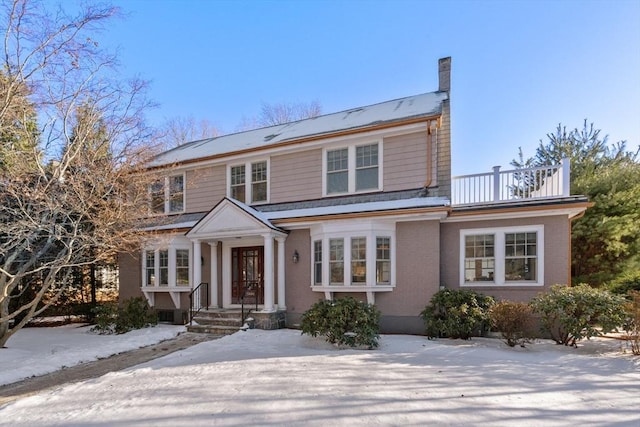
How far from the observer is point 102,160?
8.97 metres

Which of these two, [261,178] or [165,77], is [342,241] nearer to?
[261,178]

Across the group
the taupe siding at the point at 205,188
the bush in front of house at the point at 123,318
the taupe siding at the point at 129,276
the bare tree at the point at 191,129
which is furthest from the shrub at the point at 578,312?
the bare tree at the point at 191,129

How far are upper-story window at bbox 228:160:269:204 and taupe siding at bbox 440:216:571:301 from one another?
6.39 m

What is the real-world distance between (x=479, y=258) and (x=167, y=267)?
1026 cm

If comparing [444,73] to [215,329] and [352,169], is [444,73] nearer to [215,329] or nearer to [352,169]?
[352,169]

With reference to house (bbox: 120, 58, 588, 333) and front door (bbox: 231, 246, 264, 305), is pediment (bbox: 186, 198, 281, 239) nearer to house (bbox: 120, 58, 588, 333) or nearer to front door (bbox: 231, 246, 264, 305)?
house (bbox: 120, 58, 588, 333)

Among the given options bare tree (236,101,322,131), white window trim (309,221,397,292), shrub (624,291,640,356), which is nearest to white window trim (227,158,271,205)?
white window trim (309,221,397,292)

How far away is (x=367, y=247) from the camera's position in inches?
380

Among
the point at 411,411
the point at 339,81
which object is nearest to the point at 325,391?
the point at 411,411

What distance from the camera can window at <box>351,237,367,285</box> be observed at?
9812 millimetres

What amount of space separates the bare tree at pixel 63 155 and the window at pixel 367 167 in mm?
6418

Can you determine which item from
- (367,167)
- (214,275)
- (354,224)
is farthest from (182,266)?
(367,167)

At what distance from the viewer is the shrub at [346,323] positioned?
298 inches

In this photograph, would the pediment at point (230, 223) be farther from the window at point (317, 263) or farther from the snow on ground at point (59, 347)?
the snow on ground at point (59, 347)
